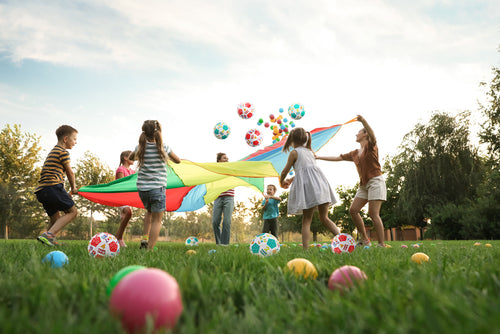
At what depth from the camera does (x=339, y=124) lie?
20.9ft

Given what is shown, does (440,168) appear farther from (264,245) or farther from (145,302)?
(145,302)

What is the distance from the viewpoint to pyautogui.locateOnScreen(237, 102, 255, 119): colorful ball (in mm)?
10766

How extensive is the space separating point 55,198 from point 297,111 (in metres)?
8.22

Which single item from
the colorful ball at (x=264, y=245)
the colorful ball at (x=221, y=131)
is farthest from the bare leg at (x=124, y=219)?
the colorful ball at (x=221, y=131)

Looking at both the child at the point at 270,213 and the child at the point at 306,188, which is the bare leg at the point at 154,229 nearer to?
the child at the point at 306,188

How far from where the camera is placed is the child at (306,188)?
4.46 metres

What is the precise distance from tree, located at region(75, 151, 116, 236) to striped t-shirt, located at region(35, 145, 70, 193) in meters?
17.7

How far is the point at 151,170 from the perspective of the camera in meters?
4.40

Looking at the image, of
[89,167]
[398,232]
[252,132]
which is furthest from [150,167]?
[398,232]

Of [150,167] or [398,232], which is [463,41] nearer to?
[150,167]

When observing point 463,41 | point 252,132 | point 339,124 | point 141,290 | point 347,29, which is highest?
point 463,41

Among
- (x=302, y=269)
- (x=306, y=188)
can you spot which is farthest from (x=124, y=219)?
(x=302, y=269)

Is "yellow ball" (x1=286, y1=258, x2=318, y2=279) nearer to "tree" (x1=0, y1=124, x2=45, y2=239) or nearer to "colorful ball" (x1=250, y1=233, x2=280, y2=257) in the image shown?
"colorful ball" (x1=250, y1=233, x2=280, y2=257)

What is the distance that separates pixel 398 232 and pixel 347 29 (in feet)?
98.6
